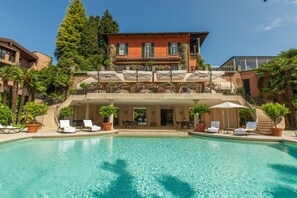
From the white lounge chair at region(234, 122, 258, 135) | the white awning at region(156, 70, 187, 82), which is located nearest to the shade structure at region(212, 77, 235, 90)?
the white awning at region(156, 70, 187, 82)

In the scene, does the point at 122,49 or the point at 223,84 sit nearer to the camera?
the point at 223,84

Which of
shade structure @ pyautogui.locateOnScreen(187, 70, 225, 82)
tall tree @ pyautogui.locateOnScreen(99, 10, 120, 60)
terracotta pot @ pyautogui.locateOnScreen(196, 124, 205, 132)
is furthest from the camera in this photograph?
tall tree @ pyautogui.locateOnScreen(99, 10, 120, 60)

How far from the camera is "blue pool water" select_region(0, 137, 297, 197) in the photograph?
448cm

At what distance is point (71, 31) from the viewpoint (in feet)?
107

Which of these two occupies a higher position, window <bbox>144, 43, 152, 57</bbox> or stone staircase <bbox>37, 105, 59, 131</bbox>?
window <bbox>144, 43, 152, 57</bbox>

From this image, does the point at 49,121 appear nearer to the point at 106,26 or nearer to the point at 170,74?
the point at 170,74

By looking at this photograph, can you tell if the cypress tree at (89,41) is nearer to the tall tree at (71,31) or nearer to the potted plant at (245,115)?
the tall tree at (71,31)

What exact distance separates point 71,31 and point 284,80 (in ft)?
112

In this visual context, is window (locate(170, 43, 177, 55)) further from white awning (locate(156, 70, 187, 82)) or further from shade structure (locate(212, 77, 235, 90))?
white awning (locate(156, 70, 187, 82))

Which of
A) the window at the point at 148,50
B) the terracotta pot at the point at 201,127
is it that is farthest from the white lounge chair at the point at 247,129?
the window at the point at 148,50

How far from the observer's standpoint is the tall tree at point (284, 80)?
16484mm

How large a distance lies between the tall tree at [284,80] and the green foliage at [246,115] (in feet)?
11.9

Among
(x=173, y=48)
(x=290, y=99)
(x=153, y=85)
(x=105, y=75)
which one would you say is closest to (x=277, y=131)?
(x=290, y=99)

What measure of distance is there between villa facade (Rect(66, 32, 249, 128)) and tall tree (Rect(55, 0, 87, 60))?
8.51 meters
